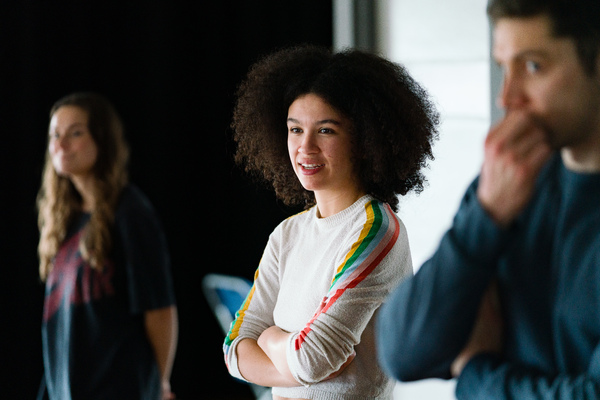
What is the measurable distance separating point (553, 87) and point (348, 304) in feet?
2.12

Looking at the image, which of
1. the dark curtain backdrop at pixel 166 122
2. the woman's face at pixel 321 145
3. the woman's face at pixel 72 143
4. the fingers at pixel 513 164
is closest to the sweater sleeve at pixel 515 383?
the fingers at pixel 513 164

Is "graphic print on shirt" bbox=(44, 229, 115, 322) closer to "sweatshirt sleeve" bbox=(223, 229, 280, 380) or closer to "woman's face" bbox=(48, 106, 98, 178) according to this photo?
"woman's face" bbox=(48, 106, 98, 178)

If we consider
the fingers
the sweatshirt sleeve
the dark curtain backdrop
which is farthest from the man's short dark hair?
the dark curtain backdrop

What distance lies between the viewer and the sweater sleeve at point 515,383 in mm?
913

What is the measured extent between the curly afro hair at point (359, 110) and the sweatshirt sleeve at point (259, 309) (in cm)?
25

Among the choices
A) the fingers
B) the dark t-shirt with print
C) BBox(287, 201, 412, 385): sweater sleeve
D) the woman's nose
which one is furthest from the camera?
the dark t-shirt with print

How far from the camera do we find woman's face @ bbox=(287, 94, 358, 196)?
155 centimetres

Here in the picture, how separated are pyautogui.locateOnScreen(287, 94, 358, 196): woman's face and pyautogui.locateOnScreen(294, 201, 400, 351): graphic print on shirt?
138 mm

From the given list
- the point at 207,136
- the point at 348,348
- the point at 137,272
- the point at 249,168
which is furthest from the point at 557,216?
the point at 207,136

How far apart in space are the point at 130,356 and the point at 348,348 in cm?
131

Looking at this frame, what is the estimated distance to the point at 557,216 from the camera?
992 mm

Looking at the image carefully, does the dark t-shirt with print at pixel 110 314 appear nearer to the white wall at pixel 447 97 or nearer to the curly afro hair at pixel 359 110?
the curly afro hair at pixel 359 110

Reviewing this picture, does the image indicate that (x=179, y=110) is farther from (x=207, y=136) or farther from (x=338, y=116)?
(x=338, y=116)

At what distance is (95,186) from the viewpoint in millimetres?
A: 2660
